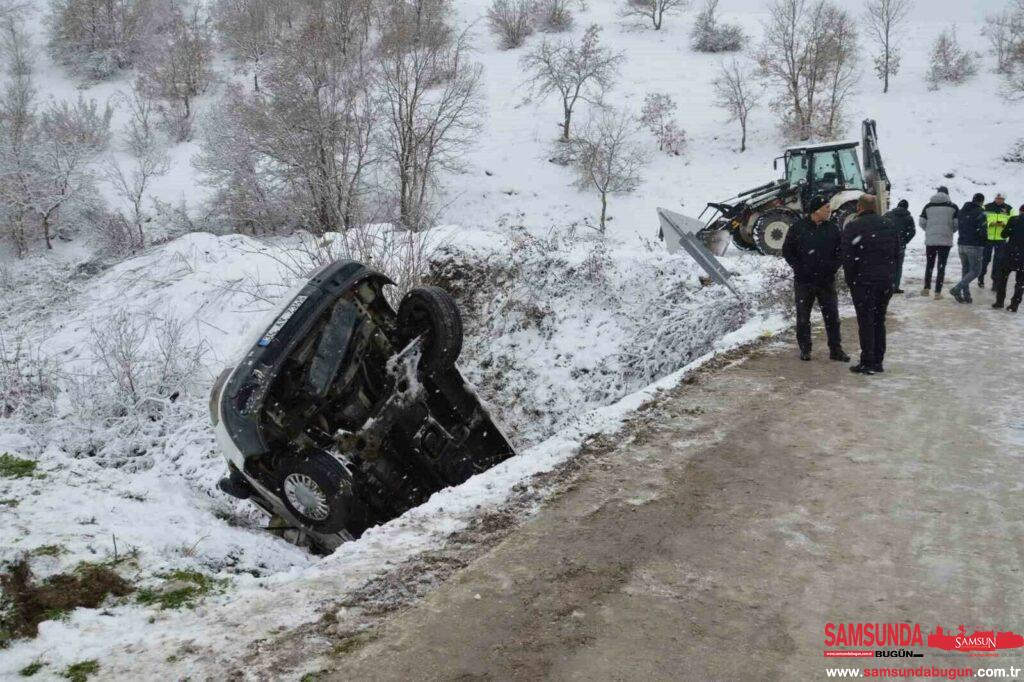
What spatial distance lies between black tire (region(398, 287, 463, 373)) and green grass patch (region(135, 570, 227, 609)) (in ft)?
8.44

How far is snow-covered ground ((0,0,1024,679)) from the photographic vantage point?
3348 millimetres

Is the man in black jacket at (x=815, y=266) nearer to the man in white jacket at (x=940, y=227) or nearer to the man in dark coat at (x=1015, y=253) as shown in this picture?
the man in dark coat at (x=1015, y=253)

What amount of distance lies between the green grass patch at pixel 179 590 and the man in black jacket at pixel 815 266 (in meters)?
5.99

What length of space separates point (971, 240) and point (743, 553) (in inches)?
379

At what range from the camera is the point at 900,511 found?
392 centimetres

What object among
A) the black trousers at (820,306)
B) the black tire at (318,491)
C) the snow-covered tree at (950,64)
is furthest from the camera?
the snow-covered tree at (950,64)

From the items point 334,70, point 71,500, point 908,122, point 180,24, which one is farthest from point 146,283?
point 180,24

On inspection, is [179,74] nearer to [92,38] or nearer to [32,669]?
[92,38]

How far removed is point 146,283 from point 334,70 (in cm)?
682

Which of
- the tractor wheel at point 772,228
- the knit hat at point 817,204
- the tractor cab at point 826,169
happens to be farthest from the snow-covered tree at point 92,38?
the knit hat at point 817,204

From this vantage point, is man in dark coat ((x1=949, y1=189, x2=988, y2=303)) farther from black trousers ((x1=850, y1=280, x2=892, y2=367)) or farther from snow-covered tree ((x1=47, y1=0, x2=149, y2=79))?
snow-covered tree ((x1=47, y1=0, x2=149, y2=79))

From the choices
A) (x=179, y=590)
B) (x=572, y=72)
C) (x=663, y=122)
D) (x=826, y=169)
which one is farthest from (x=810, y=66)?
(x=179, y=590)

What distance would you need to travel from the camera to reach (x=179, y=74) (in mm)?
41062

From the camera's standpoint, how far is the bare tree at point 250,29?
39812 mm
